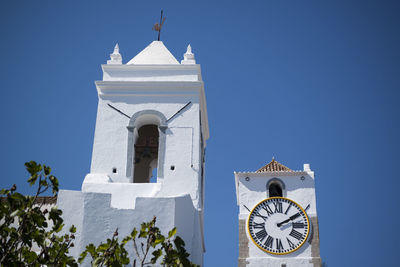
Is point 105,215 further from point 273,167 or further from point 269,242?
point 273,167

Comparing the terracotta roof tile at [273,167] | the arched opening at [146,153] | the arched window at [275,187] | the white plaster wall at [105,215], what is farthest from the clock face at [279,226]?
the white plaster wall at [105,215]

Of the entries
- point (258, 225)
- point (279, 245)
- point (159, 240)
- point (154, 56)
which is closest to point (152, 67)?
point (154, 56)

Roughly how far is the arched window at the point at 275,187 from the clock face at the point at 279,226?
27.3 inches

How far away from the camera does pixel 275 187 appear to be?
2819 centimetres

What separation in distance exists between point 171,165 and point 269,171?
909 centimetres

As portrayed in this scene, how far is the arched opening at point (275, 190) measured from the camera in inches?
1101

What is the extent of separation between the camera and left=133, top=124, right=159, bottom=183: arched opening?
21.3 metres

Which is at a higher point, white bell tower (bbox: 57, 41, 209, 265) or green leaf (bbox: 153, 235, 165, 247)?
white bell tower (bbox: 57, 41, 209, 265)

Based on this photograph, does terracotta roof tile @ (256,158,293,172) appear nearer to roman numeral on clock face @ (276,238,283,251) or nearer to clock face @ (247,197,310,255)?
clock face @ (247,197,310,255)

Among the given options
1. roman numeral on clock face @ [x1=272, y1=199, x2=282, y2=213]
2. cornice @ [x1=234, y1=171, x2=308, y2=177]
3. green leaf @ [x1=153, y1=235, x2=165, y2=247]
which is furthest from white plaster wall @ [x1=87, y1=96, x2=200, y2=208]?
cornice @ [x1=234, y1=171, x2=308, y2=177]

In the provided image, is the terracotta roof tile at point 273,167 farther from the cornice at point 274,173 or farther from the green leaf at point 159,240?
the green leaf at point 159,240

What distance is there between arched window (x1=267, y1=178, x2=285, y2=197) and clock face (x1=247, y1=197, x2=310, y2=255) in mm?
692

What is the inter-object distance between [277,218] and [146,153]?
25.8 feet

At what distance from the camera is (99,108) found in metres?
21.3
